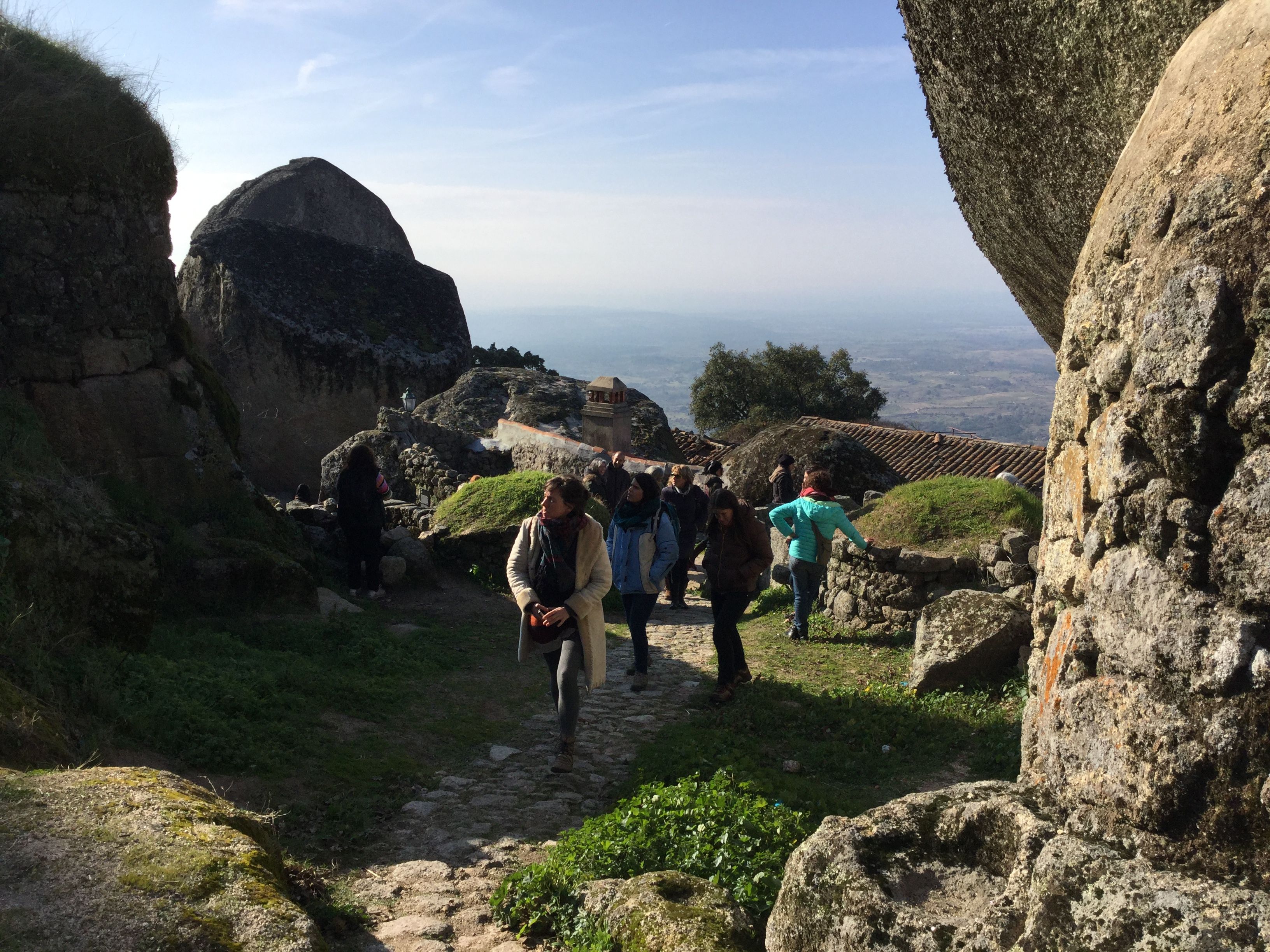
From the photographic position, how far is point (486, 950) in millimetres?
3969

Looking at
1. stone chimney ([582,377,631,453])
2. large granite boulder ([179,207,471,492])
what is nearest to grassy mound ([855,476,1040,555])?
stone chimney ([582,377,631,453])

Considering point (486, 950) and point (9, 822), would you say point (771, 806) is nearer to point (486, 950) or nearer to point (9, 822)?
point (486, 950)

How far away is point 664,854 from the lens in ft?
14.5

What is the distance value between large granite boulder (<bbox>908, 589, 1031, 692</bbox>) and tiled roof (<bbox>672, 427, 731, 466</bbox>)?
55.7 feet

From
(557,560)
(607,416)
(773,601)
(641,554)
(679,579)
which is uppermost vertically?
(607,416)

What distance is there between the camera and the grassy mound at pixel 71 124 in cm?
950

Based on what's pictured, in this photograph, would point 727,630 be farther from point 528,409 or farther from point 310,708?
point 528,409

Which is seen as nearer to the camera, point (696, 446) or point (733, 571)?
point (733, 571)

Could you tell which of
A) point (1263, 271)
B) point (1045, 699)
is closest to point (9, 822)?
point (1045, 699)

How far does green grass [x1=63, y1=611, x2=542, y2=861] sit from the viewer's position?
5637 millimetres

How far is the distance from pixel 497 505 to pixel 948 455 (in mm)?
18490

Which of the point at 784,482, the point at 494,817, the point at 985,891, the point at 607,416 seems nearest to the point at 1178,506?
the point at 985,891

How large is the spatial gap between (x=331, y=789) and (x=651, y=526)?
3.79 m

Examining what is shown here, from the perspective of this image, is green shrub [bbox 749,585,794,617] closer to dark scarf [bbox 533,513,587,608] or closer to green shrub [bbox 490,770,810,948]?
dark scarf [bbox 533,513,587,608]
